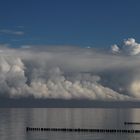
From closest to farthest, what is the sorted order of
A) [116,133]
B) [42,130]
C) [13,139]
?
[13,139] < [116,133] < [42,130]

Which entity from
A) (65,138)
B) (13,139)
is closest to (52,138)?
(65,138)

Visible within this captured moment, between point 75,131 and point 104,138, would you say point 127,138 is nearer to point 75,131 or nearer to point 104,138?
point 104,138

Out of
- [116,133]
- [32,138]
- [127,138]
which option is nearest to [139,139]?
[127,138]

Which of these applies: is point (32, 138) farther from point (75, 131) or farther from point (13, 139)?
point (75, 131)

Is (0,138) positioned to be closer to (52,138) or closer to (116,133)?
(52,138)

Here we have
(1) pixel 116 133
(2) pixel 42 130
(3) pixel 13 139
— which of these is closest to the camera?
(3) pixel 13 139

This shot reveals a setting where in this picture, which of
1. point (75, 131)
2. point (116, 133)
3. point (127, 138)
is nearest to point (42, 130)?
point (75, 131)

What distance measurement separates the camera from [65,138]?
13825cm

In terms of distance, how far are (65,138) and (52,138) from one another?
4.74 metres

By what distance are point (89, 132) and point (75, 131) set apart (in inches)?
283

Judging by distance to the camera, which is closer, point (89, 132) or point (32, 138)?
point (32, 138)

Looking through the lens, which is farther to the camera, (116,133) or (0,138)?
(116,133)

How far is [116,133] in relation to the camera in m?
158

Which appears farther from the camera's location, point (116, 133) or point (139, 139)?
point (116, 133)
